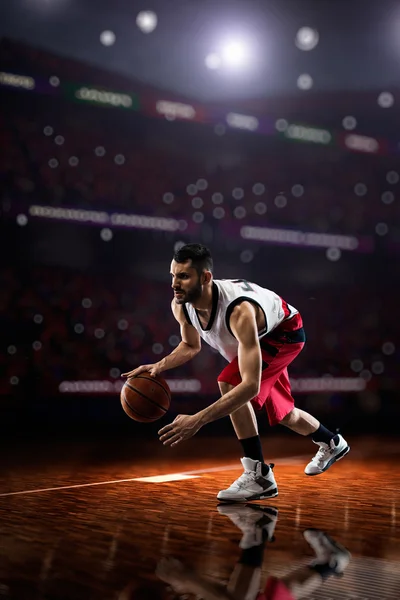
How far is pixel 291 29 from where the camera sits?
11.6 metres

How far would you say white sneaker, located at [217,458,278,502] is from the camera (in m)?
3.61

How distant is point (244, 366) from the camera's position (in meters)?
3.37

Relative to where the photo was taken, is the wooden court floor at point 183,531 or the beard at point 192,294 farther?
the beard at point 192,294

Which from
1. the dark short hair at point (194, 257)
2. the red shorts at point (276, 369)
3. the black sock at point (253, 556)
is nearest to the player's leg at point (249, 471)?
the red shorts at point (276, 369)

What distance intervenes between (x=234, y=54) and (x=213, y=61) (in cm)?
34

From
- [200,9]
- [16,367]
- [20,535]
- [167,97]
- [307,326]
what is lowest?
[20,535]

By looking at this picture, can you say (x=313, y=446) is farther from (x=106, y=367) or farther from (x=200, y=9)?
(x=200, y=9)

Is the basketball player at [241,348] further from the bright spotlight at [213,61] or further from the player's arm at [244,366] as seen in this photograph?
the bright spotlight at [213,61]

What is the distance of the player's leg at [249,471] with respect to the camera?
11.9ft

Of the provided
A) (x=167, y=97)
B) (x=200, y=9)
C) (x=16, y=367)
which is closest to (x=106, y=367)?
(x=16, y=367)

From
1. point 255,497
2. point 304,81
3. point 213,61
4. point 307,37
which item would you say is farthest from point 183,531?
point 304,81

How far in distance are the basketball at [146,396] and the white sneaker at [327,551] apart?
1246mm

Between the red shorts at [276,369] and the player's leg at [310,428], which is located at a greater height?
the red shorts at [276,369]

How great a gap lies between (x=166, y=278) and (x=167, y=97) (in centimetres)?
271
